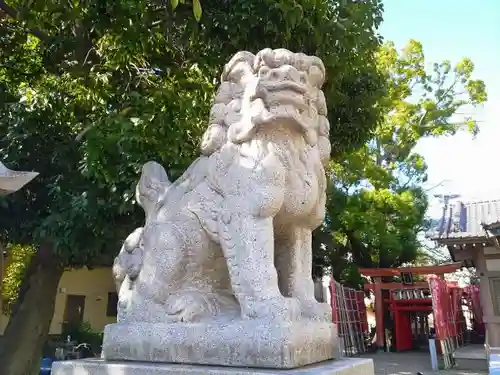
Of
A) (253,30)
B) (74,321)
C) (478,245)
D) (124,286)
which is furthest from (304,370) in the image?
(74,321)

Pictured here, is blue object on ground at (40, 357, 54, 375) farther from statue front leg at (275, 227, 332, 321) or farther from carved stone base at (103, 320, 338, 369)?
statue front leg at (275, 227, 332, 321)

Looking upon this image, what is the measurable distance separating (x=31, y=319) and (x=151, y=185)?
429 cm

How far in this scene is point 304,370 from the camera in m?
1.99

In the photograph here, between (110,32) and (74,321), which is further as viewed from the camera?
(74,321)

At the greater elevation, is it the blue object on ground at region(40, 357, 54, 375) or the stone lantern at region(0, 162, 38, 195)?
the stone lantern at region(0, 162, 38, 195)

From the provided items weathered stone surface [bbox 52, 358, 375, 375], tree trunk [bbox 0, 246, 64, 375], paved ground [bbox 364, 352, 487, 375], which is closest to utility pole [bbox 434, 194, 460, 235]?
paved ground [bbox 364, 352, 487, 375]

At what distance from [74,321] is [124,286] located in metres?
11.8

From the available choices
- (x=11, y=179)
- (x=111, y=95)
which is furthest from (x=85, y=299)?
(x=11, y=179)

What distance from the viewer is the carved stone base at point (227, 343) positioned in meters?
1.99

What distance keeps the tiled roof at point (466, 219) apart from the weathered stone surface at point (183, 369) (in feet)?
23.0

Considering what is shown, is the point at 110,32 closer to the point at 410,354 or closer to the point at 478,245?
the point at 478,245

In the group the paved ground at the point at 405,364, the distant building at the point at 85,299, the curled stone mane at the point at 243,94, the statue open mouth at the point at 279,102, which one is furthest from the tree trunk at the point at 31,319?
the distant building at the point at 85,299

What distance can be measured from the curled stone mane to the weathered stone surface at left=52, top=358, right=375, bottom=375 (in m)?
1.06

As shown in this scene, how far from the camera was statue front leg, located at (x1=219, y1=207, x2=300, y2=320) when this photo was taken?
2.11m
